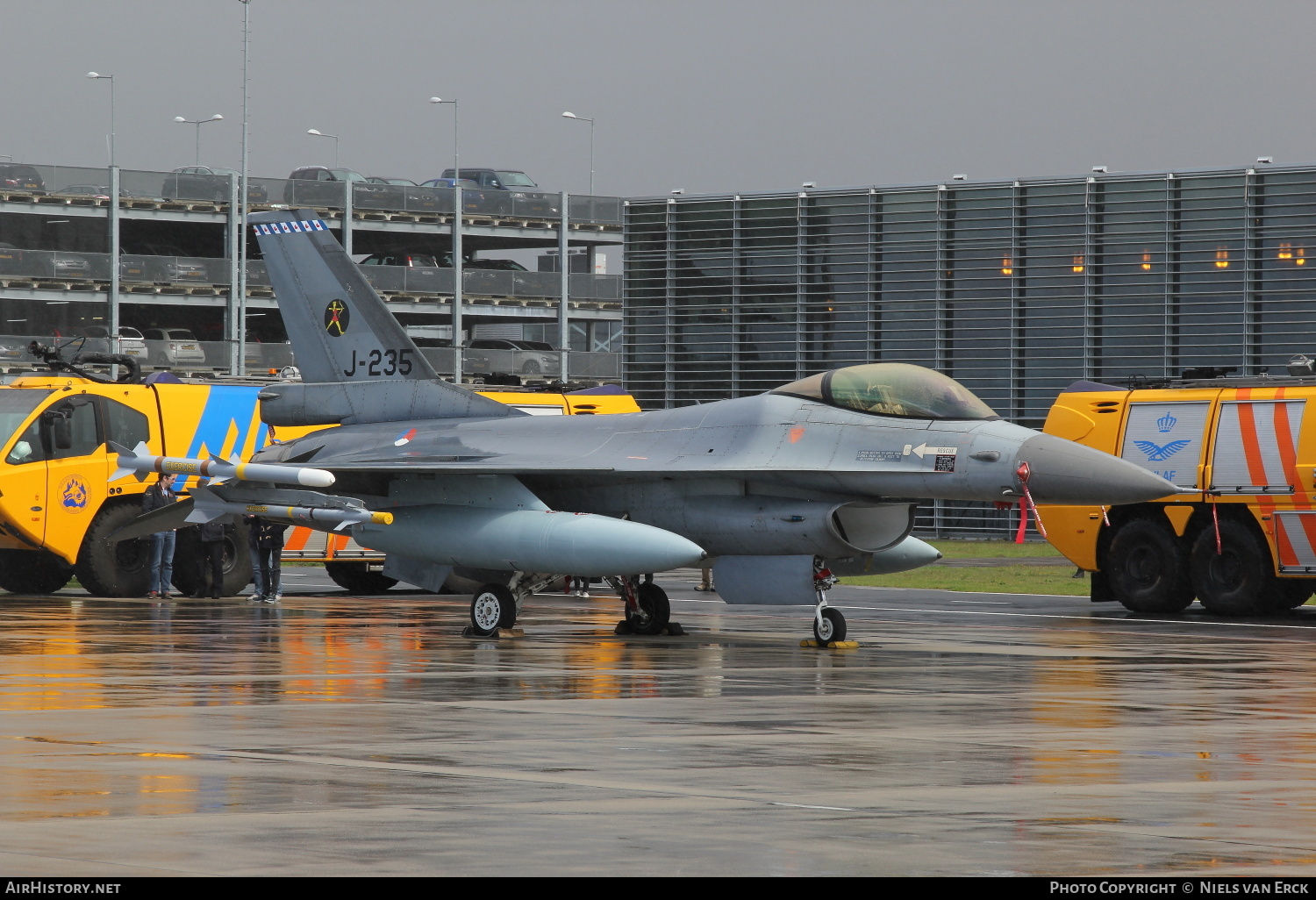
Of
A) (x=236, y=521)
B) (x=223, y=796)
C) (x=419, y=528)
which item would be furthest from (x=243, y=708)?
(x=236, y=521)

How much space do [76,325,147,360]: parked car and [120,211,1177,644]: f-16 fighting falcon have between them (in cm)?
2904

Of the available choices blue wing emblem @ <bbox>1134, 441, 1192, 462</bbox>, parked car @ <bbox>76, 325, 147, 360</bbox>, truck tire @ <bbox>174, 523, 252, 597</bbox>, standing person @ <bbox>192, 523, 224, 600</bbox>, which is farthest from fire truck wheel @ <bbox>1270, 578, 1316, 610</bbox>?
parked car @ <bbox>76, 325, 147, 360</bbox>

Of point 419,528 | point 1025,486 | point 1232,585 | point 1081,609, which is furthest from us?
point 1081,609

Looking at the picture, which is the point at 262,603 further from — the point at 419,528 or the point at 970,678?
the point at 970,678

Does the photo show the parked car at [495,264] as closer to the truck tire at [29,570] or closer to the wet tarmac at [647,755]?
the truck tire at [29,570]

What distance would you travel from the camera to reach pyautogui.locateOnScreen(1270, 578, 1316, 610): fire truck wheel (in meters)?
23.1

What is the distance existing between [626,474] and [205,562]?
32.8 feet

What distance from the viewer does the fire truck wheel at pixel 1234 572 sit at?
2277 cm

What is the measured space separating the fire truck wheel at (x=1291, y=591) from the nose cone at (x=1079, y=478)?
744cm

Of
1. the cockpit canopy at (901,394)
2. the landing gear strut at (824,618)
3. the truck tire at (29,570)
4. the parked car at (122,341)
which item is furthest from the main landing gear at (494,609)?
the parked car at (122,341)

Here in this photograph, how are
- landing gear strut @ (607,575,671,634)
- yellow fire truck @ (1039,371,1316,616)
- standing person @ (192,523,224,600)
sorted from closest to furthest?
1. landing gear strut @ (607,575,671,634)
2. yellow fire truck @ (1039,371,1316,616)
3. standing person @ (192,523,224,600)

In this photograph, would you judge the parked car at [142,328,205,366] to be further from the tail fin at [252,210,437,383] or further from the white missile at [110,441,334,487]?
the white missile at [110,441,334,487]

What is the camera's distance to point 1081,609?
971 inches

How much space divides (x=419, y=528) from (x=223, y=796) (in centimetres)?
1093
